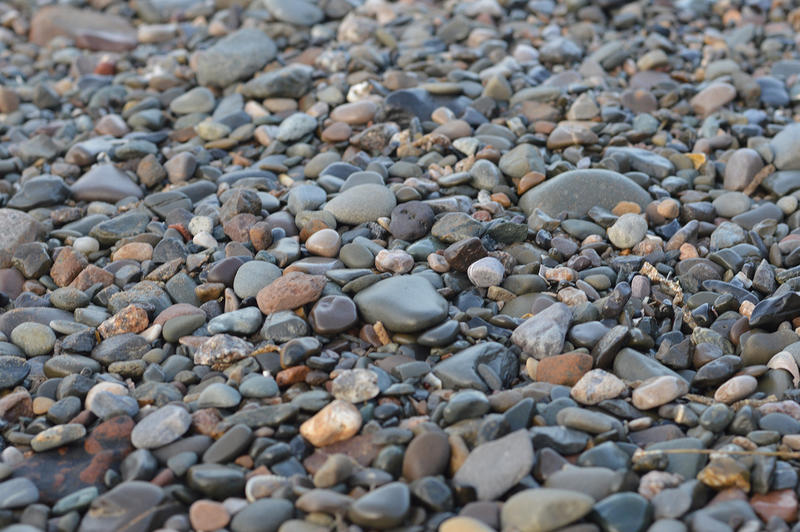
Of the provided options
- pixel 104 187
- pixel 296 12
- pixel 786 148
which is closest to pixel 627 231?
pixel 786 148

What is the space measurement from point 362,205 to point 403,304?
34.1 inches

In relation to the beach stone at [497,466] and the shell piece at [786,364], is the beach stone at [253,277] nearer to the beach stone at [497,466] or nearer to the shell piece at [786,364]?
the beach stone at [497,466]

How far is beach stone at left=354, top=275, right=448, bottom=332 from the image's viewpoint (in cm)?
288

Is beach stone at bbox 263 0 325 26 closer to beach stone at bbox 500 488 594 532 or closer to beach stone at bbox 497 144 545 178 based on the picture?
beach stone at bbox 497 144 545 178

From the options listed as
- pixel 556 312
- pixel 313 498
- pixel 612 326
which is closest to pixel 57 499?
pixel 313 498

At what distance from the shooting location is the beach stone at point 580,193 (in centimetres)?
377

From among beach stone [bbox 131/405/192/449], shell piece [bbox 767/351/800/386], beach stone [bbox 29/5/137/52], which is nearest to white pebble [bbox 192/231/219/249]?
beach stone [bbox 131/405/192/449]

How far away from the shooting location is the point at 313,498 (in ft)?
7.25

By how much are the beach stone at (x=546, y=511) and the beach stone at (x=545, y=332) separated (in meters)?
0.75

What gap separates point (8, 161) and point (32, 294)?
5.37 feet

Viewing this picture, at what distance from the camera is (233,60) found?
5395mm

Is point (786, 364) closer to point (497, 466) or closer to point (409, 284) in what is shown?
point (497, 466)

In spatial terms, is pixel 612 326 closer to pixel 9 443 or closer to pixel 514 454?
pixel 514 454

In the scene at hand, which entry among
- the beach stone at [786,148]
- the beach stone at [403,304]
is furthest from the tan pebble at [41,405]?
the beach stone at [786,148]
